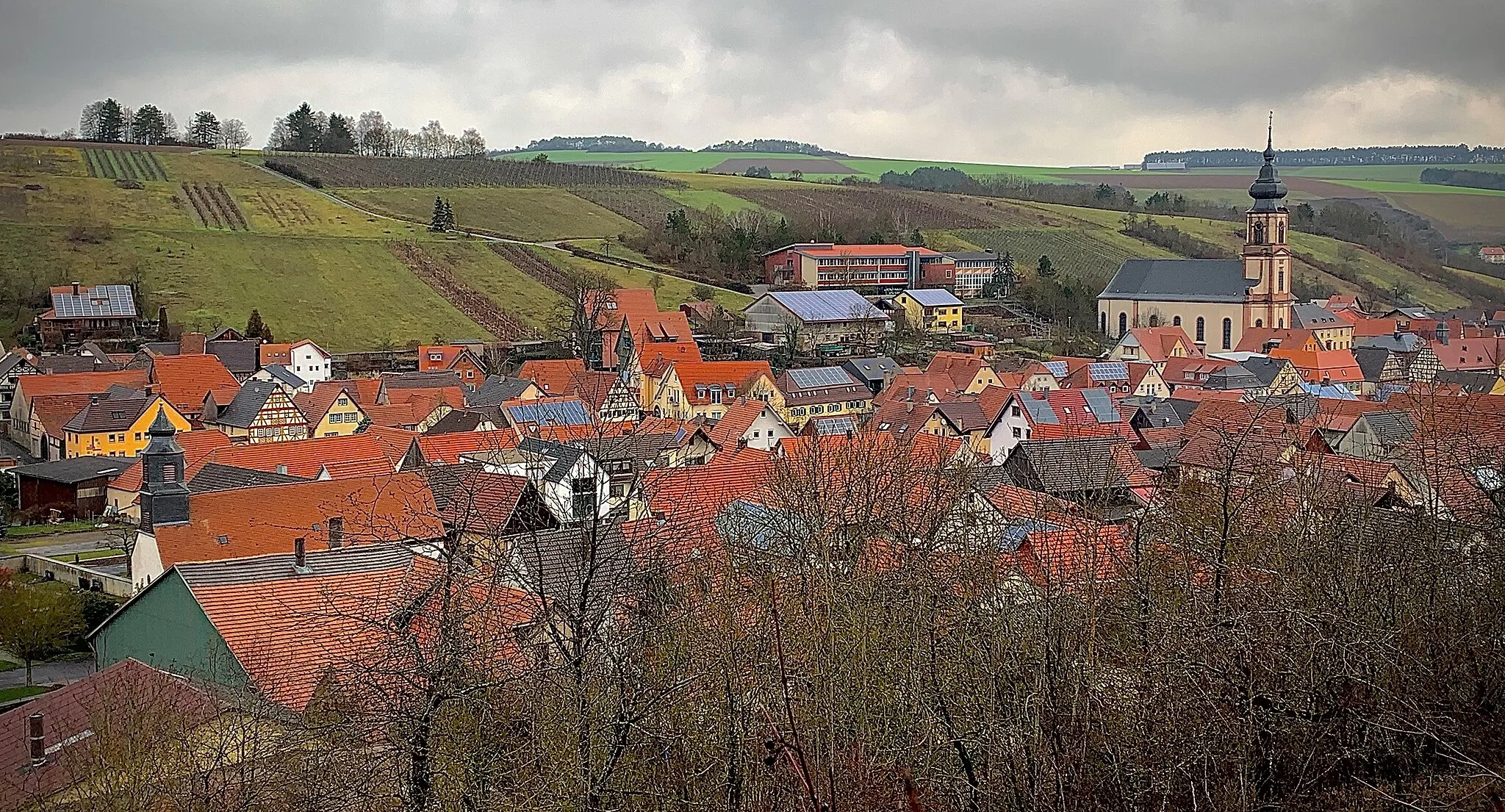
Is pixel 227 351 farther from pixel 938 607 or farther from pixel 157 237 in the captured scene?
pixel 938 607

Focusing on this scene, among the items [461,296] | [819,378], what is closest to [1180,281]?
[819,378]

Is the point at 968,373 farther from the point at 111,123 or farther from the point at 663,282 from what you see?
the point at 111,123

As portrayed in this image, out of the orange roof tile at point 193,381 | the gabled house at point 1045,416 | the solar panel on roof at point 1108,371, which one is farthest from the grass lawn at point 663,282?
the gabled house at point 1045,416

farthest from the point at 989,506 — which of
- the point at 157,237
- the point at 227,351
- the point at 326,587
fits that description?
the point at 157,237

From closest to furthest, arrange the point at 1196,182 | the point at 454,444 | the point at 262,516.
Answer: the point at 262,516 < the point at 454,444 < the point at 1196,182

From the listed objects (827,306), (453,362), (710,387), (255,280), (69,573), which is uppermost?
(255,280)
